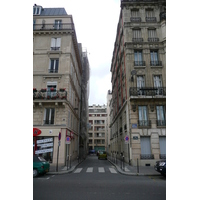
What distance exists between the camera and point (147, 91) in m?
17.6

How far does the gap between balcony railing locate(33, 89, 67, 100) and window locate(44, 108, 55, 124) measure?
54.2 inches

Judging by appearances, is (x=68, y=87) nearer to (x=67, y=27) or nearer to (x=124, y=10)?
(x=67, y=27)

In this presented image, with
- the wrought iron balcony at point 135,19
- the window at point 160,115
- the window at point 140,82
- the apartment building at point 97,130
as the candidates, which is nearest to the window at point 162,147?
the window at point 160,115

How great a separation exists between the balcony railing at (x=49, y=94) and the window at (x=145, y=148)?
971 cm

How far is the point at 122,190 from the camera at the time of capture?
22.1ft

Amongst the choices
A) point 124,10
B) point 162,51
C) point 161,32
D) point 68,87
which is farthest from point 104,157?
point 124,10

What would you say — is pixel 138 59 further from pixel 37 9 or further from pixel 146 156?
pixel 37 9

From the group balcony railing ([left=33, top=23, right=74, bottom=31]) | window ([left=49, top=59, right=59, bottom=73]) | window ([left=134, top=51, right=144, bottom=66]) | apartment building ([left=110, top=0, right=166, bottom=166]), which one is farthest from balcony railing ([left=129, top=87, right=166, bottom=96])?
balcony railing ([left=33, top=23, right=74, bottom=31])

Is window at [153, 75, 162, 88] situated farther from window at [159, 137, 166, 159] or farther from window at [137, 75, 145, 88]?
window at [159, 137, 166, 159]

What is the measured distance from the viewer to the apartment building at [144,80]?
645 inches

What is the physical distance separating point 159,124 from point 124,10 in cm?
1537

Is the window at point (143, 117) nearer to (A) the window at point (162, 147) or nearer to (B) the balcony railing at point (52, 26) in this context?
(A) the window at point (162, 147)

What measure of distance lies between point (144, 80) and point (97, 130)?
176ft

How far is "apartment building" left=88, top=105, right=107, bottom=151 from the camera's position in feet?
220
